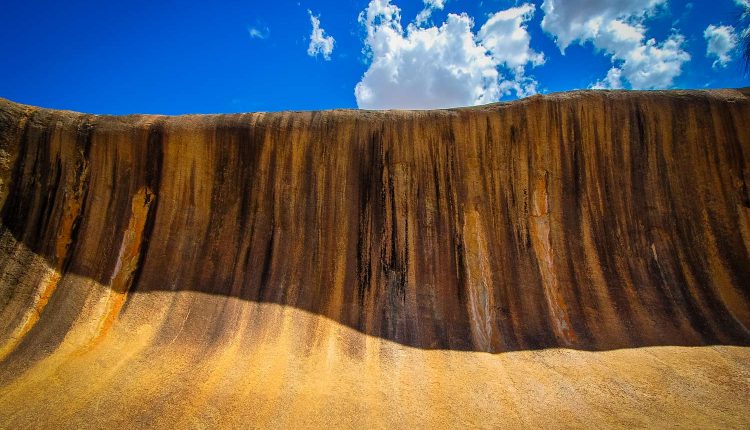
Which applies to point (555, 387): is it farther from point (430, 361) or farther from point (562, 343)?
point (430, 361)

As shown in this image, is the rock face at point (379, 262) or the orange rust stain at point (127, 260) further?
the orange rust stain at point (127, 260)

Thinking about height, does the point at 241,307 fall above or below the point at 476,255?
below

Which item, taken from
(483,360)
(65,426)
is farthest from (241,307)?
(483,360)

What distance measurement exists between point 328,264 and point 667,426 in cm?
652

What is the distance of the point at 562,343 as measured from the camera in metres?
7.98

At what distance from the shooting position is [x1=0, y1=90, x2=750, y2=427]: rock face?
6.98 metres

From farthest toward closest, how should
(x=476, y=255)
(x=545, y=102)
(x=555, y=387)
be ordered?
1. (x=545, y=102)
2. (x=476, y=255)
3. (x=555, y=387)

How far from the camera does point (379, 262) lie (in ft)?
29.9

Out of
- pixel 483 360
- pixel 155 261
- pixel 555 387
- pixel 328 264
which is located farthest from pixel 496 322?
pixel 155 261

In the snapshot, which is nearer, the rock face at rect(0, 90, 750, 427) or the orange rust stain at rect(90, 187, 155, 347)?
the rock face at rect(0, 90, 750, 427)

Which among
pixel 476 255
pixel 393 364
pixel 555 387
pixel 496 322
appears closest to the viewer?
pixel 555 387

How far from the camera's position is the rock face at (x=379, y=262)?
698cm

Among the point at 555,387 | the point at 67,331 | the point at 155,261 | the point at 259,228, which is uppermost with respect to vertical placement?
the point at 259,228

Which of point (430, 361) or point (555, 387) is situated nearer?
point (555, 387)
